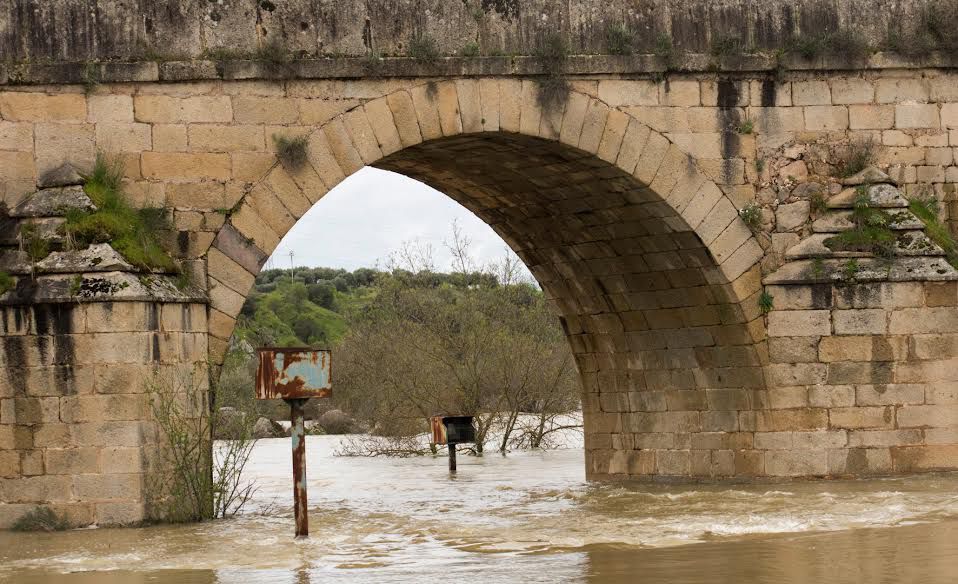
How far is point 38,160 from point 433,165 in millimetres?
4178

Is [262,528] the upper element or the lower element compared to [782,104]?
lower

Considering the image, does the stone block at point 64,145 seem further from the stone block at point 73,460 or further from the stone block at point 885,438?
the stone block at point 885,438

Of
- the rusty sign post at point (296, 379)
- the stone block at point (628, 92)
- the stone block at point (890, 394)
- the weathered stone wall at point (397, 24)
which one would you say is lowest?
the stone block at point (890, 394)

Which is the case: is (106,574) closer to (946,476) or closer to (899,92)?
(946,476)

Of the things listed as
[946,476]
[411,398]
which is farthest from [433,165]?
[411,398]

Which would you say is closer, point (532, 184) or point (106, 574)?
point (106, 574)

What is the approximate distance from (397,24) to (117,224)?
290 centimetres

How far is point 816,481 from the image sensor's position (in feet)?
42.3

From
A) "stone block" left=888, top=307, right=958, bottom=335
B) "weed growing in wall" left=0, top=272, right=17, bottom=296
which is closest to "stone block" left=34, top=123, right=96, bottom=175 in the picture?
"weed growing in wall" left=0, top=272, right=17, bottom=296

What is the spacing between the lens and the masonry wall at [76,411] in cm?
1043

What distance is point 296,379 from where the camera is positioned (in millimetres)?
8664

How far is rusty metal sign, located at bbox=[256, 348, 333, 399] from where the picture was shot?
28.3ft

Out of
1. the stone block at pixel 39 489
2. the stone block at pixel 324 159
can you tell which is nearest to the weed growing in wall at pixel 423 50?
the stone block at pixel 324 159

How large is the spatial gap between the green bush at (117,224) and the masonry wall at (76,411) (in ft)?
1.72
